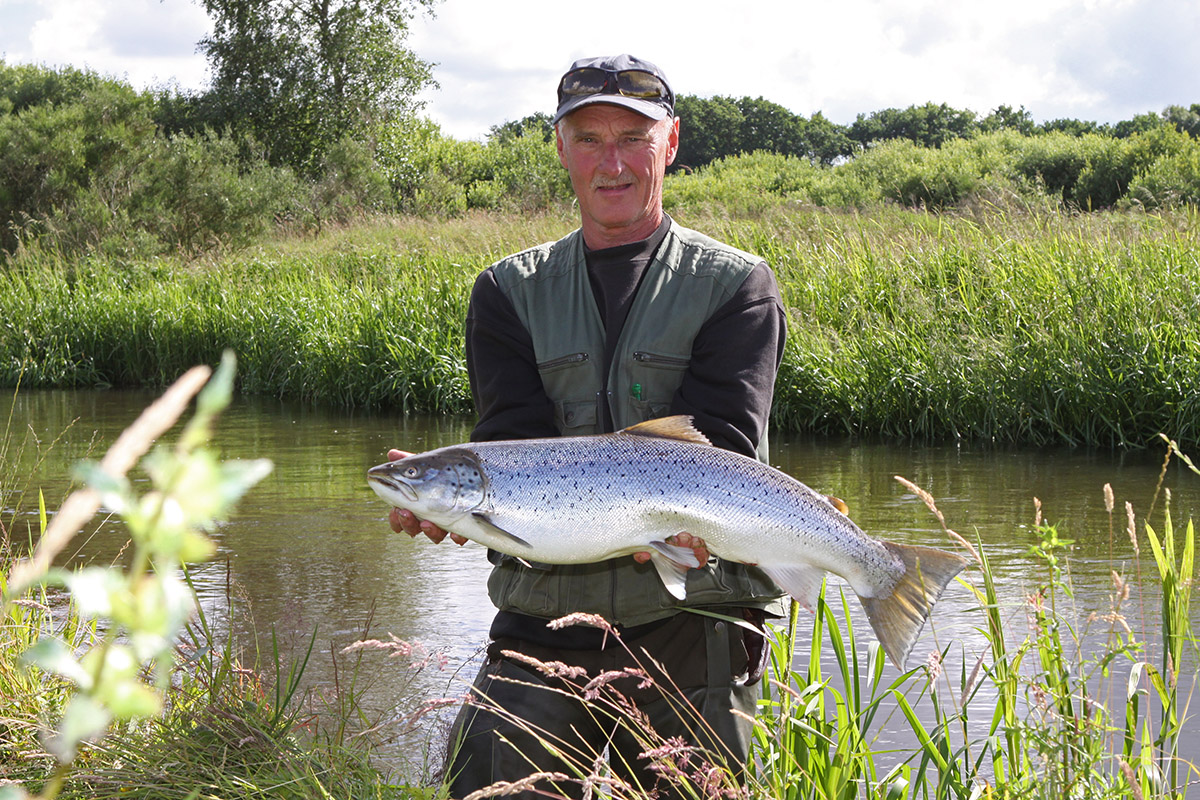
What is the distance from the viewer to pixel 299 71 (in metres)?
37.5

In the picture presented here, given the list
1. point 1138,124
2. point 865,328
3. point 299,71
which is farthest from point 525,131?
point 865,328

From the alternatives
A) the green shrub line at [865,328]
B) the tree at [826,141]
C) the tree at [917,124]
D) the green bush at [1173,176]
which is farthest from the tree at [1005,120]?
the green shrub line at [865,328]

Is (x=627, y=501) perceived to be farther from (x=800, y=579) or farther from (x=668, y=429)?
(x=800, y=579)

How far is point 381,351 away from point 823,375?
5.03 m

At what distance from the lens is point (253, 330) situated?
14.6m

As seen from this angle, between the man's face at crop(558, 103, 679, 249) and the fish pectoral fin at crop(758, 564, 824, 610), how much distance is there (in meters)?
1.09

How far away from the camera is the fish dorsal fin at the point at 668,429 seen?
8.89 feet

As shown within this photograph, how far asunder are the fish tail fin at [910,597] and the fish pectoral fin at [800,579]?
4.8 inches

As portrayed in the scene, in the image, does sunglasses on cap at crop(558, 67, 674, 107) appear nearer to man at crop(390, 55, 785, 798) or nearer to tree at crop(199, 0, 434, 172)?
man at crop(390, 55, 785, 798)

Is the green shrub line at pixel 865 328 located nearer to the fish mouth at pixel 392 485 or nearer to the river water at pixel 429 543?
the river water at pixel 429 543

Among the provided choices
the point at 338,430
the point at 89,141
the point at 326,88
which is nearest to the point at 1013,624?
the point at 338,430

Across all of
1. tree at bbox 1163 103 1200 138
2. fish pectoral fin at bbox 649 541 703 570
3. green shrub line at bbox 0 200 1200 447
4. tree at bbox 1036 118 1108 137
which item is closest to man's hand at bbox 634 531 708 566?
fish pectoral fin at bbox 649 541 703 570

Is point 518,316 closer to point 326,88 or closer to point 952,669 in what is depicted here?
point 952,669

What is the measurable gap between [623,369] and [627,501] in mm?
642
